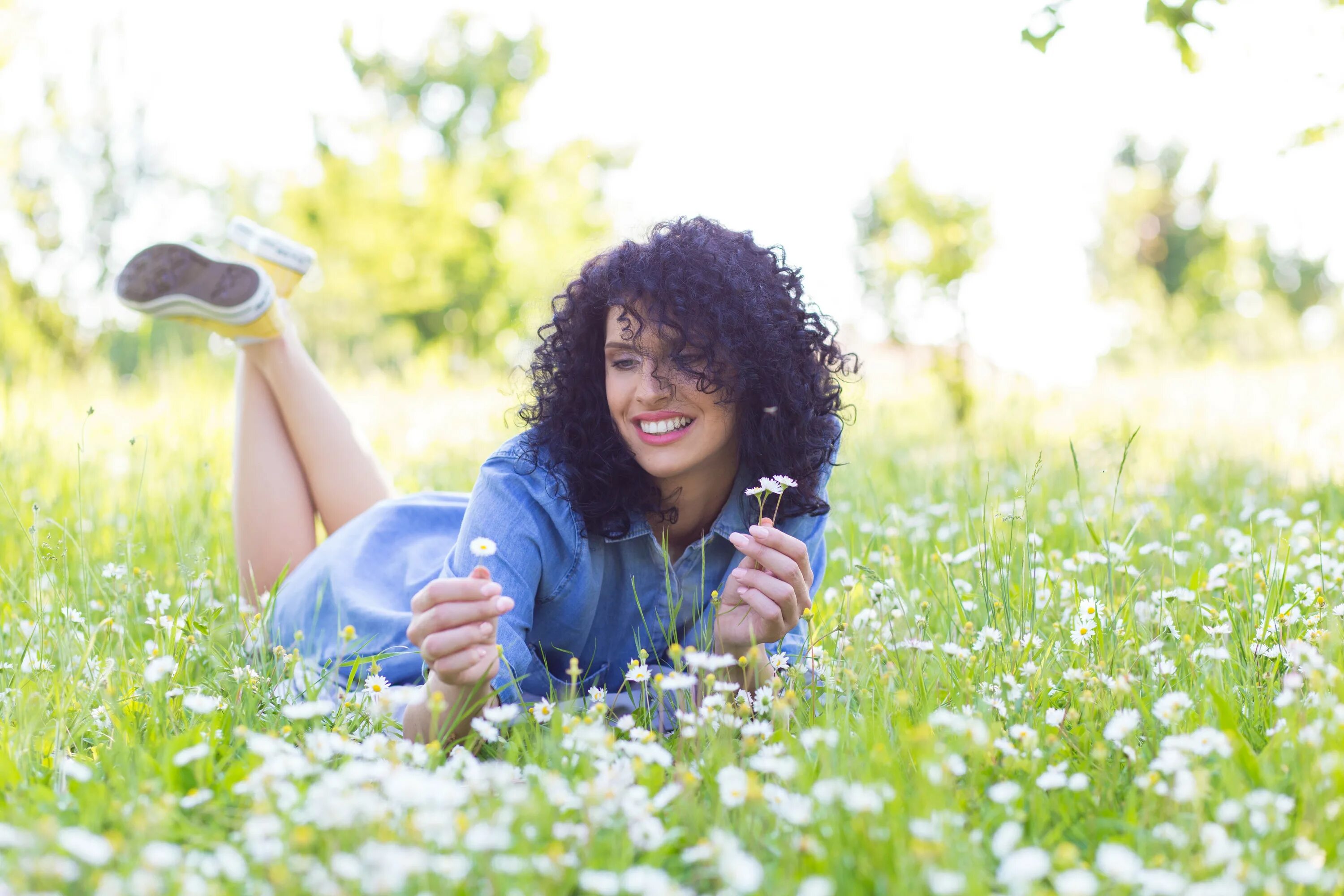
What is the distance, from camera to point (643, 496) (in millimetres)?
2355

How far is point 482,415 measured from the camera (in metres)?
7.57

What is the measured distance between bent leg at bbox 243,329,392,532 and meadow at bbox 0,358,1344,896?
1.36 feet

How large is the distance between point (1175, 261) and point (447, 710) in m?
36.1

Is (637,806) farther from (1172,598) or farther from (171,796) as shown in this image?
(1172,598)

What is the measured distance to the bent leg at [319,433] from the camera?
332cm

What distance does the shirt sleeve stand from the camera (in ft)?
6.89

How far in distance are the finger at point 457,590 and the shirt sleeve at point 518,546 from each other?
0.30m

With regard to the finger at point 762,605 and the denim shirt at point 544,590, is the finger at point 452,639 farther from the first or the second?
the finger at point 762,605

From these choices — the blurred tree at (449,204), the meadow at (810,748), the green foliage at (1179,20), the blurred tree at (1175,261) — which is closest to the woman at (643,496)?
the meadow at (810,748)

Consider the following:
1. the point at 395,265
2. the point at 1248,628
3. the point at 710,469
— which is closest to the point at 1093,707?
the point at 1248,628

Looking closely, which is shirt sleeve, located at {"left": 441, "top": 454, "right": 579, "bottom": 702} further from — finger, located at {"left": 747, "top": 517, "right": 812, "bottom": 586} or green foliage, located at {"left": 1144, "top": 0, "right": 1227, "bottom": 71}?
green foliage, located at {"left": 1144, "top": 0, "right": 1227, "bottom": 71}

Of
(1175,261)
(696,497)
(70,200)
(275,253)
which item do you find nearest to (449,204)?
(70,200)

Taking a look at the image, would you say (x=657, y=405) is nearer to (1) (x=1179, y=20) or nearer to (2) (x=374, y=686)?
(2) (x=374, y=686)

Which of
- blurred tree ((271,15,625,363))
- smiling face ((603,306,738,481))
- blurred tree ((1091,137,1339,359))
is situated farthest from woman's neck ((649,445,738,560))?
blurred tree ((1091,137,1339,359))
